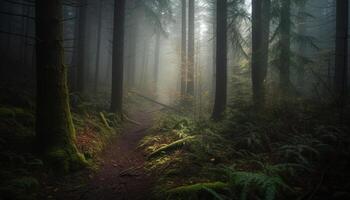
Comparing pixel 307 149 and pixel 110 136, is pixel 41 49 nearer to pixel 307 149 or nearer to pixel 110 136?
pixel 110 136

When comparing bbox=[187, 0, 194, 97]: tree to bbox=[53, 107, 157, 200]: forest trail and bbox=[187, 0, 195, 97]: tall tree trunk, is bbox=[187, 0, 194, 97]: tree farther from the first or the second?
bbox=[53, 107, 157, 200]: forest trail

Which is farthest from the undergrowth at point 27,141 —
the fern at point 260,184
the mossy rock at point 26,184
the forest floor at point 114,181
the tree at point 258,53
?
the tree at point 258,53

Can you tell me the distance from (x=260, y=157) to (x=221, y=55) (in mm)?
6430

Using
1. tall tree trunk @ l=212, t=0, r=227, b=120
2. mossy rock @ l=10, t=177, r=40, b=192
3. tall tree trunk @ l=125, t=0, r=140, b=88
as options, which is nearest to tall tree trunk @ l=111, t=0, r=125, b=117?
tall tree trunk @ l=212, t=0, r=227, b=120

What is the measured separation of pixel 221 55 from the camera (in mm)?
11852

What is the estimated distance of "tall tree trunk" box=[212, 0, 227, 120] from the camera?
11625 mm

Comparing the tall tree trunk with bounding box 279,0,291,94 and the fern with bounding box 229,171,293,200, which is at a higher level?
the tall tree trunk with bounding box 279,0,291,94

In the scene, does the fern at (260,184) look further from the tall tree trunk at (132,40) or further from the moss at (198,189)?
the tall tree trunk at (132,40)

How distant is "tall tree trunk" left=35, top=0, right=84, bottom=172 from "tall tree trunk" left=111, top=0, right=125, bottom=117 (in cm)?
695

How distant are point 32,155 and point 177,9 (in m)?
30.8

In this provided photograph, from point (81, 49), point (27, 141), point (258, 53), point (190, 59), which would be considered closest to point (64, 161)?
point (27, 141)

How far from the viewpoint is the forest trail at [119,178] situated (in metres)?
5.84

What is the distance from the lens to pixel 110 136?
10.9 m

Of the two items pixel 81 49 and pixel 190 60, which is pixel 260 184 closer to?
pixel 190 60
